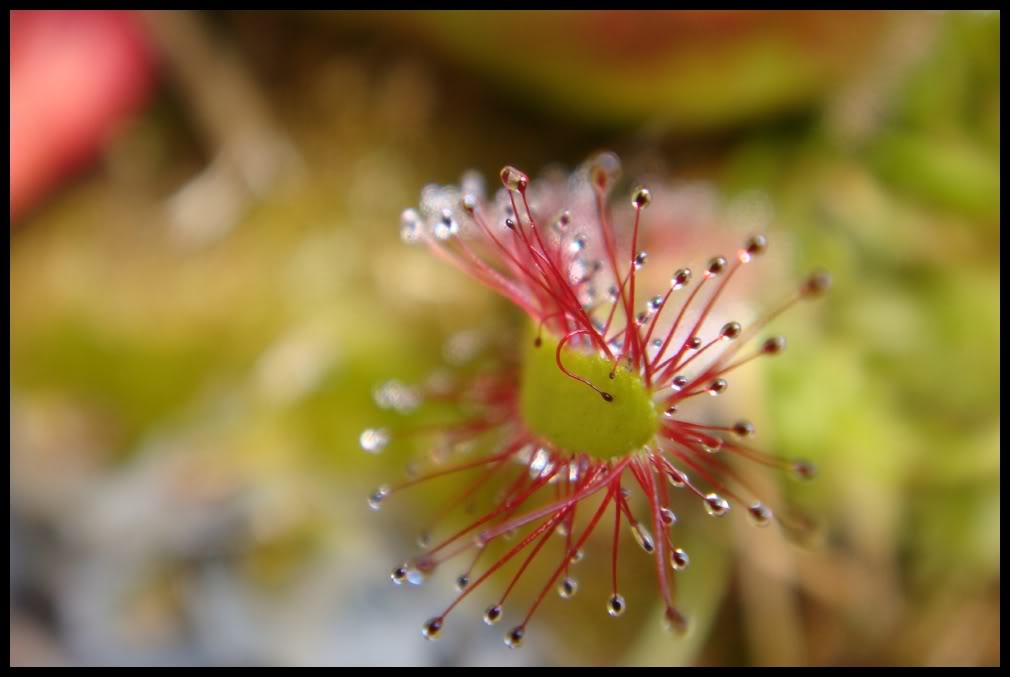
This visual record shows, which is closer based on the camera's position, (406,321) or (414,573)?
(414,573)

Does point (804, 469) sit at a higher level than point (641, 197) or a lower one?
lower

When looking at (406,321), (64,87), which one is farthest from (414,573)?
(64,87)

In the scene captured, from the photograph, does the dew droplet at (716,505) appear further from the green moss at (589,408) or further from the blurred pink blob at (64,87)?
the blurred pink blob at (64,87)

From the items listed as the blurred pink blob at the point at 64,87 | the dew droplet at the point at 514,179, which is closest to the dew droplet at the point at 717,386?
the dew droplet at the point at 514,179

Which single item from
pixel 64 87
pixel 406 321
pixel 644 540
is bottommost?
pixel 644 540

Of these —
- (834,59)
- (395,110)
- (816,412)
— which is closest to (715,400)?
(816,412)

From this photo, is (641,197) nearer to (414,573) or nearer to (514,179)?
(514,179)

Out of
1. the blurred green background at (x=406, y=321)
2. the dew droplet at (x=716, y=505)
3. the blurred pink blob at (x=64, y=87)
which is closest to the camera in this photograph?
the dew droplet at (x=716, y=505)

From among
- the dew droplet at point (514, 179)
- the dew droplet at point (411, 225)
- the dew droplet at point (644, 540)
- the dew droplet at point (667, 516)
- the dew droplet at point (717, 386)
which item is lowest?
the dew droplet at point (644, 540)
